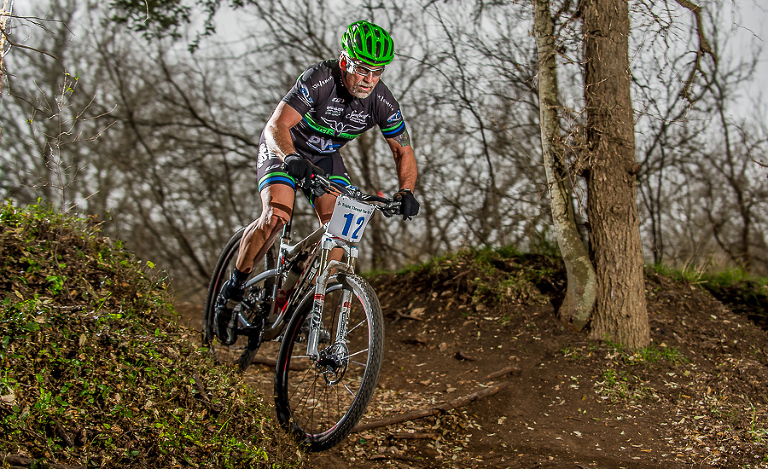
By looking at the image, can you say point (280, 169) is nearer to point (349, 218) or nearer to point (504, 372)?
point (349, 218)

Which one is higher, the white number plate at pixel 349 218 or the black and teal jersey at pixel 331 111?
the black and teal jersey at pixel 331 111

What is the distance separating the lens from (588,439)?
3.67m

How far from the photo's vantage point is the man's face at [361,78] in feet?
11.0

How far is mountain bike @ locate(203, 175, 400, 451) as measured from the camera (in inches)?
119

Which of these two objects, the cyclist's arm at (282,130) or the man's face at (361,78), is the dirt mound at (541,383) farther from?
the man's face at (361,78)

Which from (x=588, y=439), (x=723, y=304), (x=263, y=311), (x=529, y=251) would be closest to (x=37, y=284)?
(x=263, y=311)

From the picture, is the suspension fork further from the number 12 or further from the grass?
the grass

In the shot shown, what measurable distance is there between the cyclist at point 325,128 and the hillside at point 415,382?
0.88 metres

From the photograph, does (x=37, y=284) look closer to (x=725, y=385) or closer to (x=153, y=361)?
(x=153, y=361)

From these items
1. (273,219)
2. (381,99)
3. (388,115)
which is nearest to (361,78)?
(381,99)

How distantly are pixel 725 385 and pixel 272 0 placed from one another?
25.8 ft

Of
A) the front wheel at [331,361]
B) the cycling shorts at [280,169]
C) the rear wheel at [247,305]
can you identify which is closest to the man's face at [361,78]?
the cycling shorts at [280,169]

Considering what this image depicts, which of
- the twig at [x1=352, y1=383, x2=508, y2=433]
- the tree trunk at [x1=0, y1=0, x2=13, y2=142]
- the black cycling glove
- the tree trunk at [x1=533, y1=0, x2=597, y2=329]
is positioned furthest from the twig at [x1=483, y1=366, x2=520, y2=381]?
the tree trunk at [x1=0, y1=0, x2=13, y2=142]

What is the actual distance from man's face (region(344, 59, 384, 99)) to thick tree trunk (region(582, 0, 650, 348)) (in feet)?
7.57
